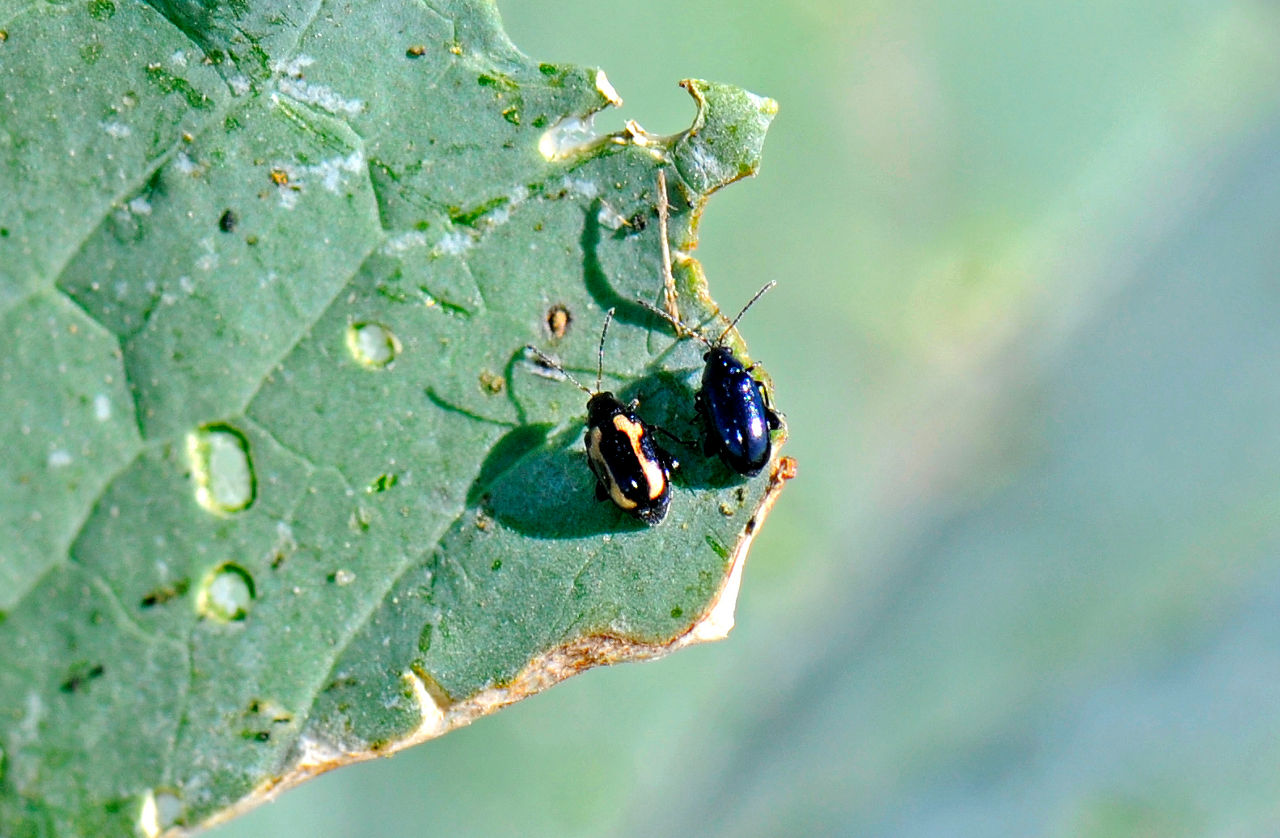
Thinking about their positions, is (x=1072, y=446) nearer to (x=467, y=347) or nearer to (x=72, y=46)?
(x=467, y=347)

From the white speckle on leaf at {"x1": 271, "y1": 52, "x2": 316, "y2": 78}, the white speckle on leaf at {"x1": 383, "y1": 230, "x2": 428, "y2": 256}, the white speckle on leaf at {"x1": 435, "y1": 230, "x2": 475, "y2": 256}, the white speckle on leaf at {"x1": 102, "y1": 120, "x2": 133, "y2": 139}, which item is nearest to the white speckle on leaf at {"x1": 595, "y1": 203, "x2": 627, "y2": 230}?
the white speckle on leaf at {"x1": 435, "y1": 230, "x2": 475, "y2": 256}

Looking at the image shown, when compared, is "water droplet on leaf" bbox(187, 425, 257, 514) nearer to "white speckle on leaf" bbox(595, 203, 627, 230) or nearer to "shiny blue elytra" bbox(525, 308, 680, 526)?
"shiny blue elytra" bbox(525, 308, 680, 526)

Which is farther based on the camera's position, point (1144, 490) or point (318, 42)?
point (1144, 490)

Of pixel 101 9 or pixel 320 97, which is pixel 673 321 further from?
pixel 101 9

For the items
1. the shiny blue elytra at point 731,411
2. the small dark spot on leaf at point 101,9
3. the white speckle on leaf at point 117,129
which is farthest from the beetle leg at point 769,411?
the small dark spot on leaf at point 101,9

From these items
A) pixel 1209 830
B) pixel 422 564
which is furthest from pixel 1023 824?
pixel 422 564

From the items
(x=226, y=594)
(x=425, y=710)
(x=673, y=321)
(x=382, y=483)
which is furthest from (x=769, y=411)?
(x=226, y=594)

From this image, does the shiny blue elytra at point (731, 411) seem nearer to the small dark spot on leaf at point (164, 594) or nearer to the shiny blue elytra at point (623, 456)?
the shiny blue elytra at point (623, 456)
